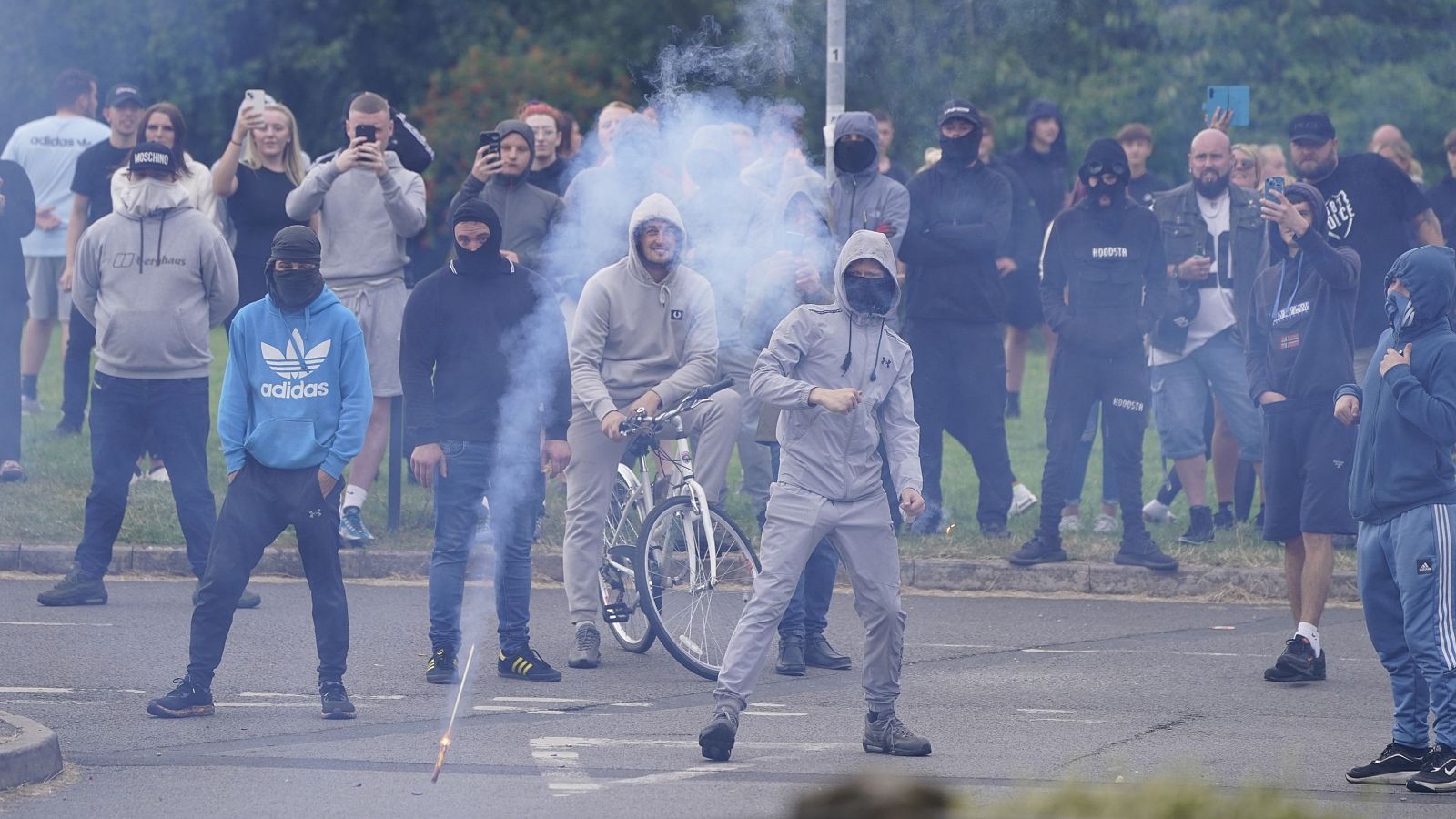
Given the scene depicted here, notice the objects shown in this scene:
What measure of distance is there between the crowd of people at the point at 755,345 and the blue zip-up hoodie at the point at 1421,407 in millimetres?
14

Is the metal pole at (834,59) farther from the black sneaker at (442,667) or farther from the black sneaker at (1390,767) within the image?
the black sneaker at (1390,767)

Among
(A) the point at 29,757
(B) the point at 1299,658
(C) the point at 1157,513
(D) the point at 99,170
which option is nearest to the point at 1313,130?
(B) the point at 1299,658

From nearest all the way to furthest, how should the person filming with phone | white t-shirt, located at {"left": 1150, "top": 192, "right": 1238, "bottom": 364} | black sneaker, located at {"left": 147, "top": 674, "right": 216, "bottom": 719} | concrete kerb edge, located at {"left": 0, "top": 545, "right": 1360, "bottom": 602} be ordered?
1. black sneaker, located at {"left": 147, "top": 674, "right": 216, "bottom": 719}
2. concrete kerb edge, located at {"left": 0, "top": 545, "right": 1360, "bottom": 602}
3. the person filming with phone
4. white t-shirt, located at {"left": 1150, "top": 192, "right": 1238, "bottom": 364}

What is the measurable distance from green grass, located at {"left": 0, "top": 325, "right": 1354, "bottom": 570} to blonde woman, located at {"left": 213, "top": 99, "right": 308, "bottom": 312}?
1598 mm

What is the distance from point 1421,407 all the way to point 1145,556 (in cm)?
418

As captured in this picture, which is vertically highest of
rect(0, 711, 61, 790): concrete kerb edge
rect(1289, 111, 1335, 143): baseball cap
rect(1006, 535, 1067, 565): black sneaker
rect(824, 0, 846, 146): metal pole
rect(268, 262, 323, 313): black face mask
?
rect(824, 0, 846, 146): metal pole

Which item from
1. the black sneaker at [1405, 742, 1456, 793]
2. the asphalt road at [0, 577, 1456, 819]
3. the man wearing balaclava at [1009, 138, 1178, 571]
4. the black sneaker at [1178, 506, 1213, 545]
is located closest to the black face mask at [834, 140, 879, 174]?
the man wearing balaclava at [1009, 138, 1178, 571]

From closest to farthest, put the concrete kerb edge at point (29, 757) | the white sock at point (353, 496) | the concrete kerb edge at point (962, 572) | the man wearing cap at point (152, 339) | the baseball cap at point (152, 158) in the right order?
the concrete kerb edge at point (29, 757) → the baseball cap at point (152, 158) → the man wearing cap at point (152, 339) → the concrete kerb edge at point (962, 572) → the white sock at point (353, 496)

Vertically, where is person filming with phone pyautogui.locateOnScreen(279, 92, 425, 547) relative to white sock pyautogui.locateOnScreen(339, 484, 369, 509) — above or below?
above

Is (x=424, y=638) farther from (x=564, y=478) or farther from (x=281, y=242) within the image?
(x=281, y=242)

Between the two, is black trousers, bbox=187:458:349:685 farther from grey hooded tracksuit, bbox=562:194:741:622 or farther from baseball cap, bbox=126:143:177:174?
baseball cap, bbox=126:143:177:174

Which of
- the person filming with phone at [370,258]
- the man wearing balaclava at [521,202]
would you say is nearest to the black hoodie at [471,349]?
the man wearing balaclava at [521,202]

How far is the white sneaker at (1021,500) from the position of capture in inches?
527

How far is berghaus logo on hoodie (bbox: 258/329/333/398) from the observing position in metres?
8.39
